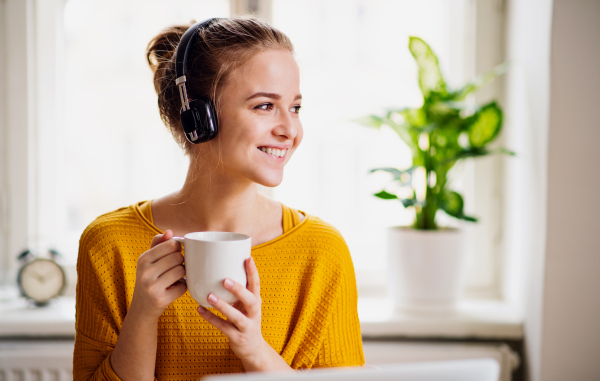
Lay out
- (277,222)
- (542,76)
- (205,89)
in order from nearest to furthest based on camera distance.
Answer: (205,89) < (277,222) < (542,76)

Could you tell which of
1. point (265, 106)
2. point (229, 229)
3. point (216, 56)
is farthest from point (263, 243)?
point (216, 56)

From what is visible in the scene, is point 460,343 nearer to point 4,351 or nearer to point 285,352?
point 285,352

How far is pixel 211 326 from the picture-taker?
1.03m

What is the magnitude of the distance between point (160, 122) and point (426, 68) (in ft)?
3.44

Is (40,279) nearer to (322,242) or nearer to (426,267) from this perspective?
(322,242)

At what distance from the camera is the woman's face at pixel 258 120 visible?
96cm

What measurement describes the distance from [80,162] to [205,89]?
129 centimetres

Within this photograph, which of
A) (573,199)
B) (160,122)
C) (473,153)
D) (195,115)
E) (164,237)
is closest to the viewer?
(164,237)

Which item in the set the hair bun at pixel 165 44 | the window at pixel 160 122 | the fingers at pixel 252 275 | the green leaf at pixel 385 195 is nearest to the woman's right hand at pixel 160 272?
the fingers at pixel 252 275

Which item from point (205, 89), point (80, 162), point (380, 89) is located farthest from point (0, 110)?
point (380, 89)

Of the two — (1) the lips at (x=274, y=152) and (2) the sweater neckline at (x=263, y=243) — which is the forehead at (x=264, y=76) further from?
(2) the sweater neckline at (x=263, y=243)

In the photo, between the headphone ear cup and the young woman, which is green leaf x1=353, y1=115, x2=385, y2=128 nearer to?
the young woman

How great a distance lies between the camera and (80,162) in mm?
2049

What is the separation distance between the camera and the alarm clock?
1.70 metres
